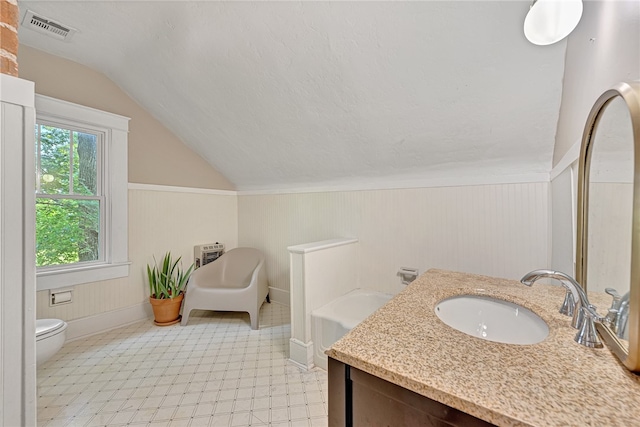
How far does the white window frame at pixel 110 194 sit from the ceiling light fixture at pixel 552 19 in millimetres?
3145

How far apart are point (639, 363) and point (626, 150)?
0.48m

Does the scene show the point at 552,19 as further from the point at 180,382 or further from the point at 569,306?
the point at 180,382

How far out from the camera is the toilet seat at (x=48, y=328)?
A: 1597 millimetres

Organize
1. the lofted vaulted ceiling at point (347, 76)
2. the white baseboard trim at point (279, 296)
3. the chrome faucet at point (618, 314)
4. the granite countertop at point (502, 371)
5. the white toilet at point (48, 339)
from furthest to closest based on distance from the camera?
the white baseboard trim at point (279, 296)
the white toilet at point (48, 339)
the lofted vaulted ceiling at point (347, 76)
the chrome faucet at point (618, 314)
the granite countertop at point (502, 371)

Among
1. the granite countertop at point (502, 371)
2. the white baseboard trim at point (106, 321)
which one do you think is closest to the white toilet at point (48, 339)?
the white baseboard trim at point (106, 321)

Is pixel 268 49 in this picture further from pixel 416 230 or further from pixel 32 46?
pixel 32 46

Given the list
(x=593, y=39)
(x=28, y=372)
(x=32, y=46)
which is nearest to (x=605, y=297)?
(x=593, y=39)

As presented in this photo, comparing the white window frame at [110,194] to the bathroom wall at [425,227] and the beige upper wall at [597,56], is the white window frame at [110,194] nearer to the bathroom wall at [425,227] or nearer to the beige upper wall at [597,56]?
the bathroom wall at [425,227]

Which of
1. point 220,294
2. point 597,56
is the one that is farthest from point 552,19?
point 220,294

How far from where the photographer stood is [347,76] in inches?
63.0

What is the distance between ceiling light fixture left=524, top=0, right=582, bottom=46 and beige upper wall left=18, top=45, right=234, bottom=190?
316 cm

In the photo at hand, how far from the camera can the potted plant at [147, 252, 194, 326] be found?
2531mm

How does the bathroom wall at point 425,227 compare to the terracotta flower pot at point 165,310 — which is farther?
the terracotta flower pot at point 165,310

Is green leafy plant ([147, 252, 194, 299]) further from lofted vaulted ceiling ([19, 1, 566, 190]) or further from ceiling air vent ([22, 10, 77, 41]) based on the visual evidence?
ceiling air vent ([22, 10, 77, 41])
